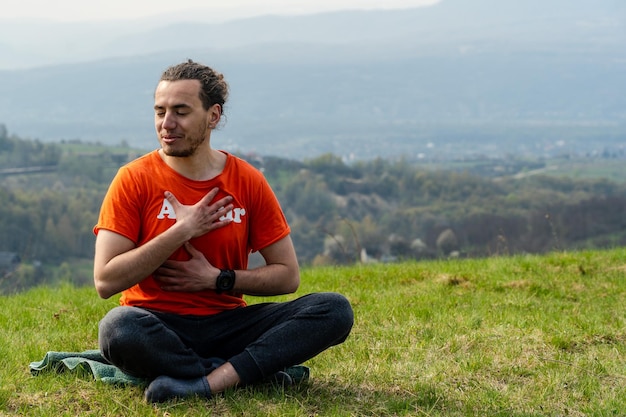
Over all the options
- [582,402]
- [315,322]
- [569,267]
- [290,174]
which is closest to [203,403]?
[315,322]

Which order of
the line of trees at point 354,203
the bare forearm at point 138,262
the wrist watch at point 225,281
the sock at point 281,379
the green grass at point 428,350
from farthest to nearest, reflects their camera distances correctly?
the line of trees at point 354,203
the sock at point 281,379
the wrist watch at point 225,281
the green grass at point 428,350
the bare forearm at point 138,262

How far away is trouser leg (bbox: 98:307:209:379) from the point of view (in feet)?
16.6

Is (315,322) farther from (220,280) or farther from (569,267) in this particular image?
(569,267)

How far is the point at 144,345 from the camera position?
508 cm

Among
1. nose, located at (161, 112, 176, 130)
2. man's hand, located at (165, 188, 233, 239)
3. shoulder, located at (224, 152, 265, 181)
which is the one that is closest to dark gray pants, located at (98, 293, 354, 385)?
man's hand, located at (165, 188, 233, 239)

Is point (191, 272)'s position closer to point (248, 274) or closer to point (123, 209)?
point (248, 274)

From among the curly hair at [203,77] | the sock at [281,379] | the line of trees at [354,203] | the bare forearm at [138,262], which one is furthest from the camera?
the line of trees at [354,203]

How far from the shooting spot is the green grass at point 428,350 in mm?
5160

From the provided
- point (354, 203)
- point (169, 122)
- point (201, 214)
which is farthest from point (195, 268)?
point (354, 203)

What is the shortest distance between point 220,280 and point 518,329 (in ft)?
9.60

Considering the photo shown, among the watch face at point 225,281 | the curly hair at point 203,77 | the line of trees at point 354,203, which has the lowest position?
the line of trees at point 354,203

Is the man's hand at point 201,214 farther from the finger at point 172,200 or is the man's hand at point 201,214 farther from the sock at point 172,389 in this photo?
the sock at point 172,389

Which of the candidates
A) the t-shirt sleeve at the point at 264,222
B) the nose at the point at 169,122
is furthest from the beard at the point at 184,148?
the t-shirt sleeve at the point at 264,222

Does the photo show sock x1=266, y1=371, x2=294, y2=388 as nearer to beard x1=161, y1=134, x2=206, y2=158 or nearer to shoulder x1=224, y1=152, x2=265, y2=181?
shoulder x1=224, y1=152, x2=265, y2=181
